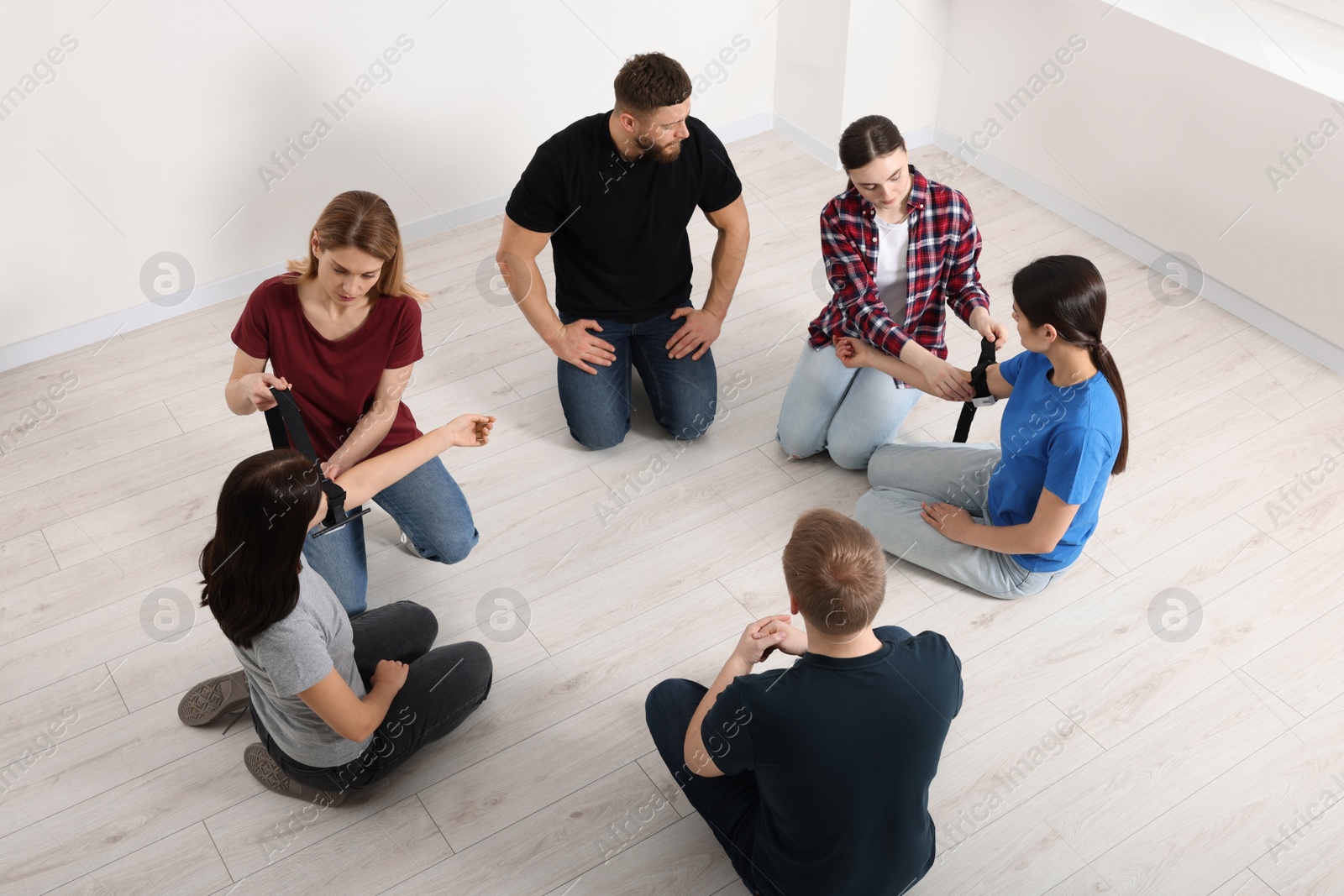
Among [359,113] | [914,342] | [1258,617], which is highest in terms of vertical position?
[359,113]

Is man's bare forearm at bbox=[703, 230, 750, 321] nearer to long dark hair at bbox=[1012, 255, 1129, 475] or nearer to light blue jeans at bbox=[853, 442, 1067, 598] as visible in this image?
light blue jeans at bbox=[853, 442, 1067, 598]

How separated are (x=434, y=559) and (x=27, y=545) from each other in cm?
100

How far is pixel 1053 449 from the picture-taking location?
85.1 inches

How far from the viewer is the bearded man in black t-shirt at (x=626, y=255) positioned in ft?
8.59

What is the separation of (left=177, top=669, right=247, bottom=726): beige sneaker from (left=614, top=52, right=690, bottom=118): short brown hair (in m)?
1.49

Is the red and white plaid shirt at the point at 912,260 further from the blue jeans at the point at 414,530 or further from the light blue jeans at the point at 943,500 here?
the blue jeans at the point at 414,530

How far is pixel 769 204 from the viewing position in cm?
384

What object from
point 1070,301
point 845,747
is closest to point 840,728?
point 845,747

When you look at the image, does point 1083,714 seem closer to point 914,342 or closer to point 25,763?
point 914,342

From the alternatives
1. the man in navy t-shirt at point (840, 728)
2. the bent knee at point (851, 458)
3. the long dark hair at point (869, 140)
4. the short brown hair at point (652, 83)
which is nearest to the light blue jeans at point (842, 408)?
the bent knee at point (851, 458)

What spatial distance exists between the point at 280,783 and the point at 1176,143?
299 cm

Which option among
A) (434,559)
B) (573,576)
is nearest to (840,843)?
(573,576)

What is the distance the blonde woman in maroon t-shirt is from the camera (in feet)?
7.03

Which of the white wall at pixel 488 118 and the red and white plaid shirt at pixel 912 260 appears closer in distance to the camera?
the red and white plaid shirt at pixel 912 260
